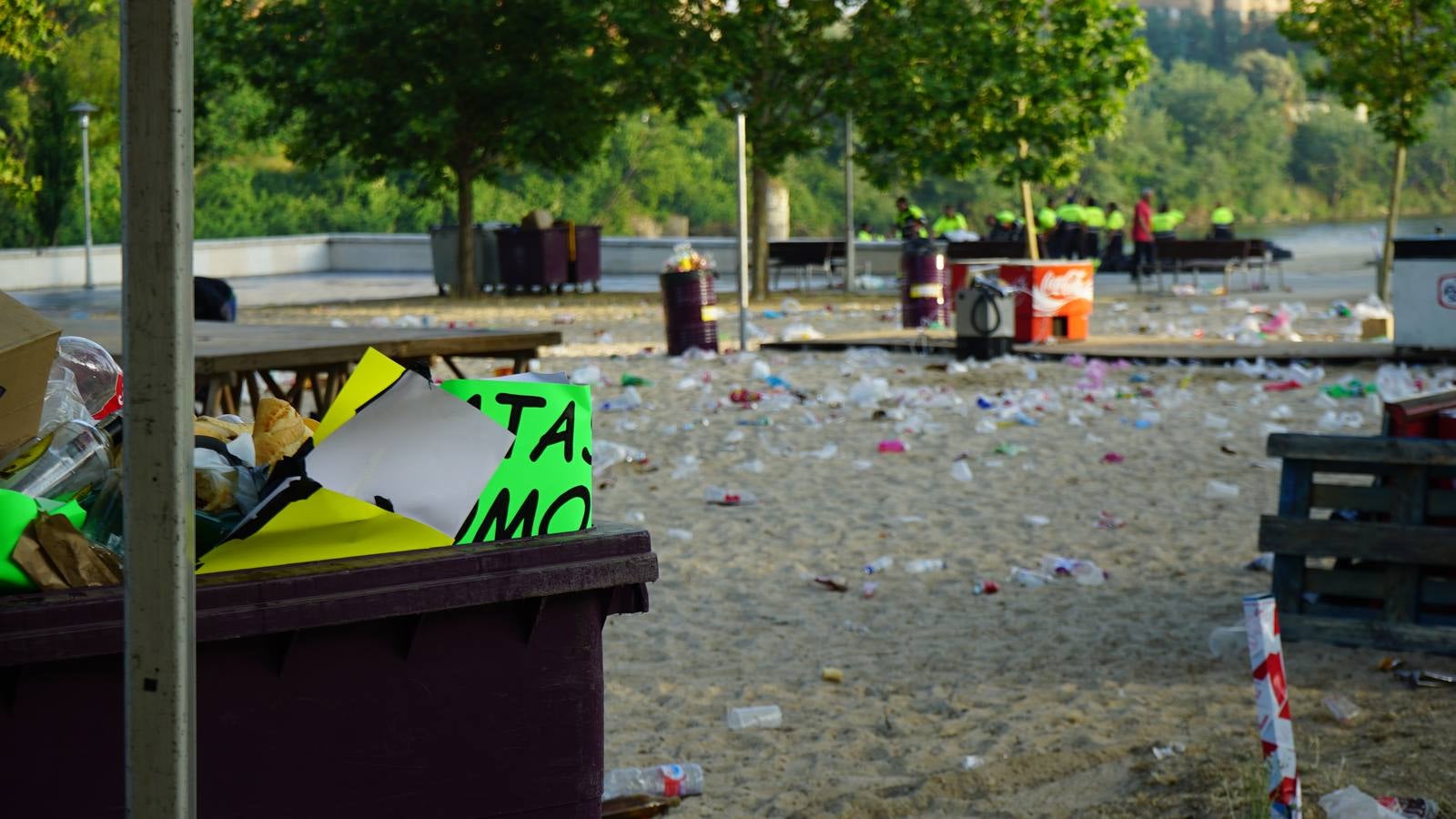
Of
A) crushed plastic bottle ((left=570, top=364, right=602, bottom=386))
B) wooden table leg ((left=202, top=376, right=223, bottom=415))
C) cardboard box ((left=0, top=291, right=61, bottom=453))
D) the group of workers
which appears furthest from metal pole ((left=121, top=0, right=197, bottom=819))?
the group of workers

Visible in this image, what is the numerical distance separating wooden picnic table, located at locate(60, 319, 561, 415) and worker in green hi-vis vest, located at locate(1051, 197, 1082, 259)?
2320 cm

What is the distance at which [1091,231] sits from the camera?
108ft

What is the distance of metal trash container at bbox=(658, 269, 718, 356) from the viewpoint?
15797 mm

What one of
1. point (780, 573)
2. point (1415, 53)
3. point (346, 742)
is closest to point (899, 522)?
point (780, 573)

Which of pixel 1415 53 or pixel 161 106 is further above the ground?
pixel 1415 53

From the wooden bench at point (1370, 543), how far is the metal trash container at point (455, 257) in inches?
906

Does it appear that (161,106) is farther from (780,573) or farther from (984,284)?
(984,284)

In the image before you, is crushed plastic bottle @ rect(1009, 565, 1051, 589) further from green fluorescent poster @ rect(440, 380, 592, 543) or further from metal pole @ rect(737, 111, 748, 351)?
metal pole @ rect(737, 111, 748, 351)

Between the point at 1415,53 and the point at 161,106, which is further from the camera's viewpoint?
the point at 1415,53

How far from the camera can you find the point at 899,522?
27.3 ft

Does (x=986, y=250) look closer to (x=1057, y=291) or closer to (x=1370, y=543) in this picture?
(x=1057, y=291)

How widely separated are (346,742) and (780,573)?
502 cm

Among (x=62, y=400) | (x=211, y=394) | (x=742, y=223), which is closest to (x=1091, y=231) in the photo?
(x=742, y=223)

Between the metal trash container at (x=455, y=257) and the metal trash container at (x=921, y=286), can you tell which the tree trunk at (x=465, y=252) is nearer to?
the metal trash container at (x=455, y=257)
